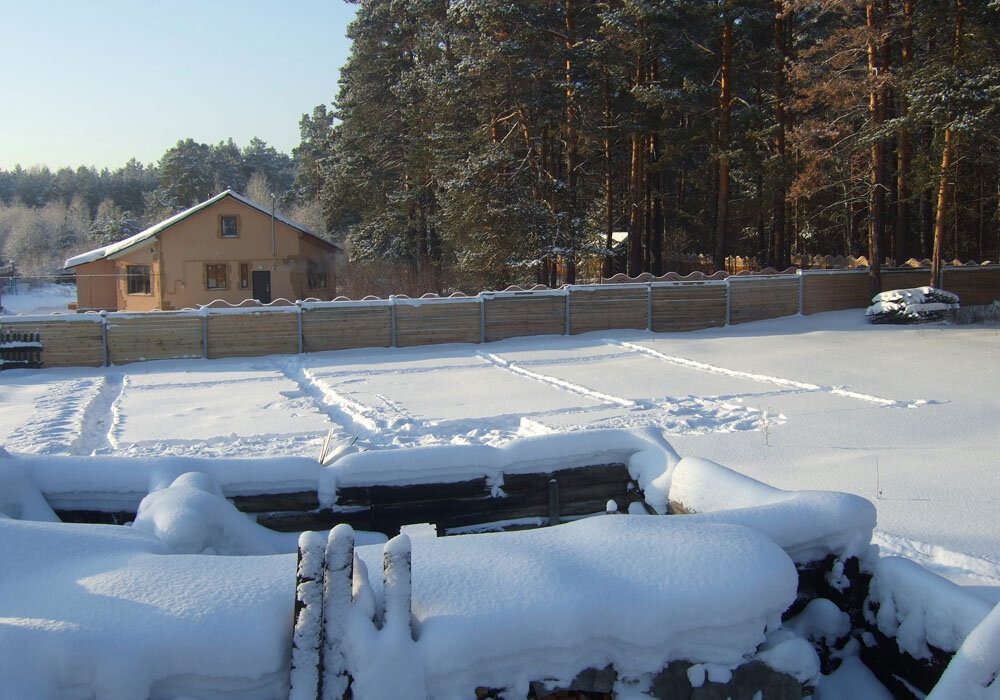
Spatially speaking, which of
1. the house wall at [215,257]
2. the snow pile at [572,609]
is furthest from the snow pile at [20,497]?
the house wall at [215,257]

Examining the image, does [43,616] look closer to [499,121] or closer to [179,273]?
[499,121]

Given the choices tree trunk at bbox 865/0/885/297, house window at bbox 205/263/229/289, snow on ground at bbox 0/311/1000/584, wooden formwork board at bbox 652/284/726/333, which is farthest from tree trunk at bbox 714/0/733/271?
house window at bbox 205/263/229/289

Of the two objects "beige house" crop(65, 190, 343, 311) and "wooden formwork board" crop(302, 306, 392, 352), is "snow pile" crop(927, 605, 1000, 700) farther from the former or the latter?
"beige house" crop(65, 190, 343, 311)

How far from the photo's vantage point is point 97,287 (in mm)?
38781

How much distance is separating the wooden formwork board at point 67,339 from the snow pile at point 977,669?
18138mm

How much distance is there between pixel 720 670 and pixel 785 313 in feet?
70.9

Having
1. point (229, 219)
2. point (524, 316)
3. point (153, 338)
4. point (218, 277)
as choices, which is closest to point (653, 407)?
point (524, 316)

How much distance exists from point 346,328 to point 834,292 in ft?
48.4

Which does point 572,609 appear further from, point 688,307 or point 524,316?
point 688,307

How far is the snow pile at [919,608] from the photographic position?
264 cm

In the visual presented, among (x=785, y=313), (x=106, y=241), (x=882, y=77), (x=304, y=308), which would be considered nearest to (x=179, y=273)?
(x=304, y=308)

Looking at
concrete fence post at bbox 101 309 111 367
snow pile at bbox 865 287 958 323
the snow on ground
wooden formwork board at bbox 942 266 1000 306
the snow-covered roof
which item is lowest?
the snow on ground

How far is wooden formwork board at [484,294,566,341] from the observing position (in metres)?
20.0

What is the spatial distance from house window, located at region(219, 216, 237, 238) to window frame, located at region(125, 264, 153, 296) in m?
4.08
